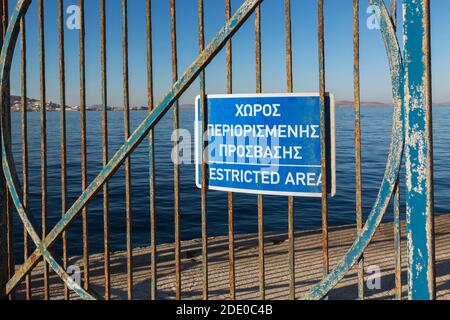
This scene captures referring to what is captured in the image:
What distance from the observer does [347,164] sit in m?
25.6

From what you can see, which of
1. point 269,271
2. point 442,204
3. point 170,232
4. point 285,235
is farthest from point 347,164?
point 269,271

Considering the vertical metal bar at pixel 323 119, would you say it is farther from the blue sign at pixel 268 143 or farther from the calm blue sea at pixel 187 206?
the calm blue sea at pixel 187 206

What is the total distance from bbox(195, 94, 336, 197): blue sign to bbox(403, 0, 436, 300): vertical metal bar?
1.39ft

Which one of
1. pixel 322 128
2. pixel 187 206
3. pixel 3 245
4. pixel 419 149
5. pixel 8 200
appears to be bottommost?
pixel 187 206

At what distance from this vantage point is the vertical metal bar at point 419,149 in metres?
2.48

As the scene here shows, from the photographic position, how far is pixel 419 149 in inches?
99.4

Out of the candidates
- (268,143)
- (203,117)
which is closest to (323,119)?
(268,143)

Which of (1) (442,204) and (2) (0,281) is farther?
(1) (442,204)

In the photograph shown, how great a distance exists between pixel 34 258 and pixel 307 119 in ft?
7.62

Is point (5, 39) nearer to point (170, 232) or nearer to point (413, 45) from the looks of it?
point (413, 45)

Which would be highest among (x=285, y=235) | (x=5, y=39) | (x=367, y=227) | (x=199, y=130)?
(x=5, y=39)

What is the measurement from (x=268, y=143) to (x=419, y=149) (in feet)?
2.79

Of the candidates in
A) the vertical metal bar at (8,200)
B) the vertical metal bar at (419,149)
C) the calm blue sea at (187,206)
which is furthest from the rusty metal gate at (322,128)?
the calm blue sea at (187,206)

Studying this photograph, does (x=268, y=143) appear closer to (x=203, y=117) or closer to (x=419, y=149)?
(x=203, y=117)
